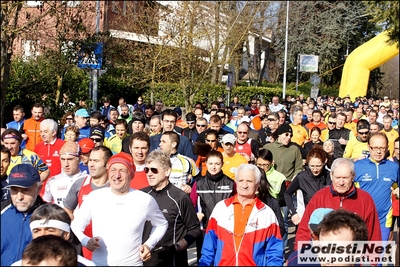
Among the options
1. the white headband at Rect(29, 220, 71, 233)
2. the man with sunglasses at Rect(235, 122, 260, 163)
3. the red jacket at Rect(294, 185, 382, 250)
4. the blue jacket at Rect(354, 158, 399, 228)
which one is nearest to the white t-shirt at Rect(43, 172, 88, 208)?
the white headband at Rect(29, 220, 71, 233)

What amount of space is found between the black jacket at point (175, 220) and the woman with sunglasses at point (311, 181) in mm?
2070

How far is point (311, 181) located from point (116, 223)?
3521mm

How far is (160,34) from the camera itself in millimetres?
24781

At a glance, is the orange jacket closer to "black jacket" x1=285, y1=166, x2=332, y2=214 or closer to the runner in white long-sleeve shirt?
"black jacket" x1=285, y1=166, x2=332, y2=214

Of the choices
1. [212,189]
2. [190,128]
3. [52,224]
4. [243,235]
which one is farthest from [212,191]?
[190,128]

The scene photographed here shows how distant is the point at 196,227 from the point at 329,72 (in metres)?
47.9

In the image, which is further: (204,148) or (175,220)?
(204,148)

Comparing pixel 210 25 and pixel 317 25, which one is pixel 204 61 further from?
pixel 317 25

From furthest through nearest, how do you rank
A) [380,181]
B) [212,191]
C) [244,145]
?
[244,145], [380,181], [212,191]

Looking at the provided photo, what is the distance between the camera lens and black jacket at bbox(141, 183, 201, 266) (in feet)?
19.4

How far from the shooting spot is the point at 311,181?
7.88 m

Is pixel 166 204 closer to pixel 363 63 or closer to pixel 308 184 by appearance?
pixel 308 184

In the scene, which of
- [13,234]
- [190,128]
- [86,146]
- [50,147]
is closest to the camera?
Answer: [13,234]

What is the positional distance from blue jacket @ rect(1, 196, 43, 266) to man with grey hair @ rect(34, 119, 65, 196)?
3.81 metres
